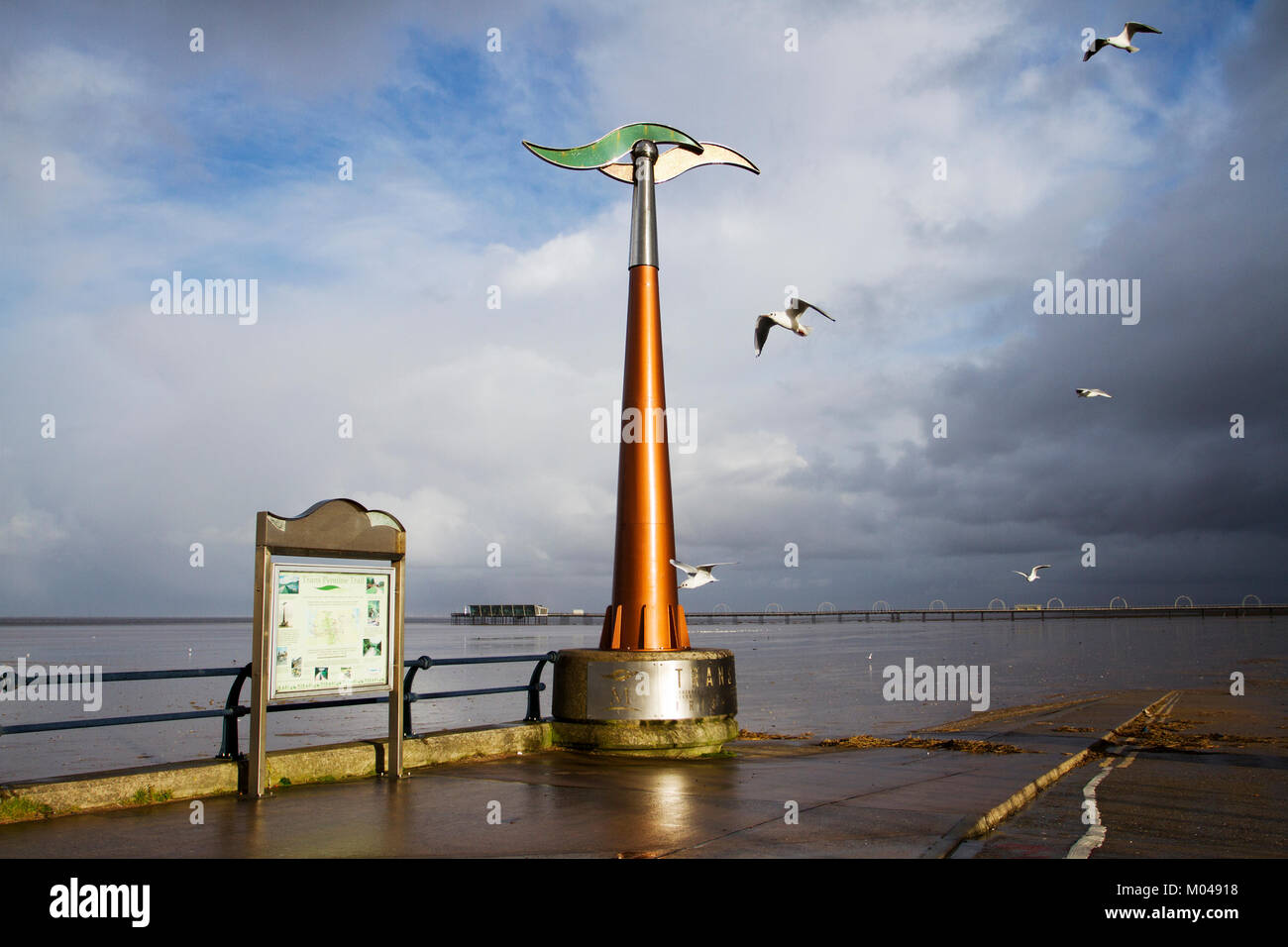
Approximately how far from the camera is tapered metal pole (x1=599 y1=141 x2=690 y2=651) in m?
11.8

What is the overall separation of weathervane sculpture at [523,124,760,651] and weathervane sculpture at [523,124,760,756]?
0.01 metres

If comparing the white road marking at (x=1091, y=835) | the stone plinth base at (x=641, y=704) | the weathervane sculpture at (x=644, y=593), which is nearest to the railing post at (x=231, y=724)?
the stone plinth base at (x=641, y=704)

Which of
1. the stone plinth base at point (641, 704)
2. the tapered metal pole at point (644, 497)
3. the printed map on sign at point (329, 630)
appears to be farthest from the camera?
the tapered metal pole at point (644, 497)

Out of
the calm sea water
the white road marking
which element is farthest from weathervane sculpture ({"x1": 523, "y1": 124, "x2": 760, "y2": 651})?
the calm sea water

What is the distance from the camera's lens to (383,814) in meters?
7.34

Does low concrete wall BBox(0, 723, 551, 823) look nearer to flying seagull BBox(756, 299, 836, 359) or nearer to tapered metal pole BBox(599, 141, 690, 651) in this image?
tapered metal pole BBox(599, 141, 690, 651)

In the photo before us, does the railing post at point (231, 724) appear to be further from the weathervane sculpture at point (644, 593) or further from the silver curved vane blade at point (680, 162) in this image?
the silver curved vane blade at point (680, 162)

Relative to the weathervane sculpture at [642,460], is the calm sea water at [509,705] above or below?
below

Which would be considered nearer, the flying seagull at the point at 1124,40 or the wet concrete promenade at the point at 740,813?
the wet concrete promenade at the point at 740,813

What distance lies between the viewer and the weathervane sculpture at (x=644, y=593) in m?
11.0
